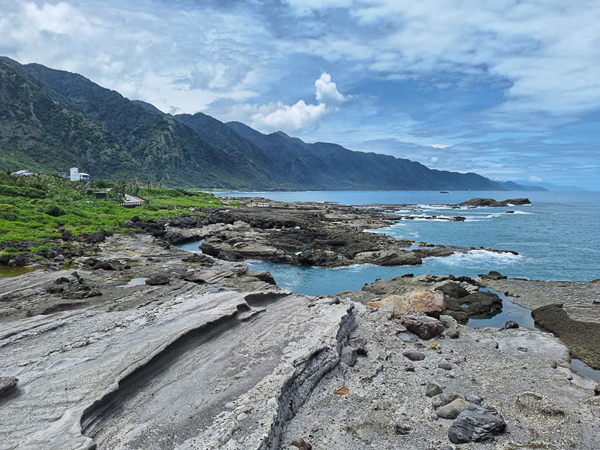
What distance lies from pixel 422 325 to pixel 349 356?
6.73 meters

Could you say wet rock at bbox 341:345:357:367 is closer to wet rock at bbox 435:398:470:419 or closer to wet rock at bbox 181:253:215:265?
wet rock at bbox 435:398:470:419

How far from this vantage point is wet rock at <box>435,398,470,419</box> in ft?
43.7

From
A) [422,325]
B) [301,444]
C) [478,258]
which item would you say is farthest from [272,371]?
[478,258]

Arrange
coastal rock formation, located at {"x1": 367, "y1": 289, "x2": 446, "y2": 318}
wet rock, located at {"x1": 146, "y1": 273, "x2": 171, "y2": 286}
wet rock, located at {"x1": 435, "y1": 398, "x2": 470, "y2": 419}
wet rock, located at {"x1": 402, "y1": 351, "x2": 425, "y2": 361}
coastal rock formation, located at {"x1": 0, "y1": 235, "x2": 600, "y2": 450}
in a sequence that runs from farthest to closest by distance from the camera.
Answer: wet rock, located at {"x1": 146, "y1": 273, "x2": 171, "y2": 286} < coastal rock formation, located at {"x1": 367, "y1": 289, "x2": 446, "y2": 318} < wet rock, located at {"x1": 402, "y1": 351, "x2": 425, "y2": 361} < wet rock, located at {"x1": 435, "y1": 398, "x2": 470, "y2": 419} < coastal rock formation, located at {"x1": 0, "y1": 235, "x2": 600, "y2": 450}

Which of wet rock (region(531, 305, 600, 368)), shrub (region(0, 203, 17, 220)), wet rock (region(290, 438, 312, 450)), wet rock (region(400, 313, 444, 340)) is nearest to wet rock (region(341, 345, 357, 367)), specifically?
wet rock (region(400, 313, 444, 340))

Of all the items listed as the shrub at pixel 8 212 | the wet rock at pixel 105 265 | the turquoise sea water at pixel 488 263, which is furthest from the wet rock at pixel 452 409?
the shrub at pixel 8 212

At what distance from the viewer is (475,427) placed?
1220 cm

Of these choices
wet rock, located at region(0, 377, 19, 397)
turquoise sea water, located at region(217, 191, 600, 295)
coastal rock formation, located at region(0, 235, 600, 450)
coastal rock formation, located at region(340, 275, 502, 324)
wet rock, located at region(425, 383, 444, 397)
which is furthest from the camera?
turquoise sea water, located at region(217, 191, 600, 295)

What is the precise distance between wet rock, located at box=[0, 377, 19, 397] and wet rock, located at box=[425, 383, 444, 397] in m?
15.6

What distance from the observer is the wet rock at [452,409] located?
1333cm

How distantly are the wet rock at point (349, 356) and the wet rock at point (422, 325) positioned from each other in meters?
5.69

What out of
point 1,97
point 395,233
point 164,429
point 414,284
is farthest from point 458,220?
point 1,97

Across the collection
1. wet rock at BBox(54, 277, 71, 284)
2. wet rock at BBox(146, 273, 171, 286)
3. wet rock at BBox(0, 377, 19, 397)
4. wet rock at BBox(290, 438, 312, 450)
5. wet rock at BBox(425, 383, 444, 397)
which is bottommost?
wet rock at BBox(425, 383, 444, 397)

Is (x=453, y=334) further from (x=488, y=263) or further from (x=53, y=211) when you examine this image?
(x=53, y=211)
